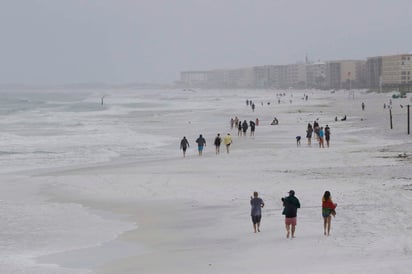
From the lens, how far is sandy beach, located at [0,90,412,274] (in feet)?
39.3

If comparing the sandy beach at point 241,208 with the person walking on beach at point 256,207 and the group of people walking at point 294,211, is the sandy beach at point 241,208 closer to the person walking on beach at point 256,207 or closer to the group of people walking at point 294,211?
the group of people walking at point 294,211

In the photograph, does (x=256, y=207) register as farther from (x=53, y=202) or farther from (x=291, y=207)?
(x=53, y=202)

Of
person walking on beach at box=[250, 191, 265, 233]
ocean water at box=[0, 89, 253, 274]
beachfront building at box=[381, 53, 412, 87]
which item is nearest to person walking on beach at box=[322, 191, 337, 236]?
person walking on beach at box=[250, 191, 265, 233]

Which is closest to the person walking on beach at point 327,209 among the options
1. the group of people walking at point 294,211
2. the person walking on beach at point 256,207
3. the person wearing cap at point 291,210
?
the group of people walking at point 294,211

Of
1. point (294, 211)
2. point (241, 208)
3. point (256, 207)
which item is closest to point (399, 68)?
point (241, 208)

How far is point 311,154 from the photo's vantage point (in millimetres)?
28547

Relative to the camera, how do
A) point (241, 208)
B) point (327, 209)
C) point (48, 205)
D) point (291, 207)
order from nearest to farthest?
1. point (327, 209)
2. point (291, 207)
3. point (241, 208)
4. point (48, 205)

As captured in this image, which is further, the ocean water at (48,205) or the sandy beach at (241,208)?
the ocean water at (48,205)

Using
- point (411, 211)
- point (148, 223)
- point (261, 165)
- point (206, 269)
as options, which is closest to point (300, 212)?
point (411, 211)

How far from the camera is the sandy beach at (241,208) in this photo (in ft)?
39.3

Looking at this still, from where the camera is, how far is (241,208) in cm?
1716

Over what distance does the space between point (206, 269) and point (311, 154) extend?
17.6 metres

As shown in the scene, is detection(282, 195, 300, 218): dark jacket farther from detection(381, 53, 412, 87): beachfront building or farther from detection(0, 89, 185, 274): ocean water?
detection(381, 53, 412, 87): beachfront building

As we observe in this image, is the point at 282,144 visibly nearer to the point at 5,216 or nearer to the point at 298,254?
the point at 5,216
